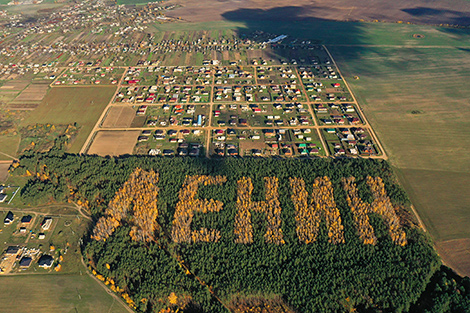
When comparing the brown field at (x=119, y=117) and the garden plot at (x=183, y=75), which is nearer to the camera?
the brown field at (x=119, y=117)

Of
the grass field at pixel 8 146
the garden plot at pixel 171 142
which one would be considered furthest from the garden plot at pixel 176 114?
the grass field at pixel 8 146

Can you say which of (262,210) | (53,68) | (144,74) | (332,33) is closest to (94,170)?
(262,210)

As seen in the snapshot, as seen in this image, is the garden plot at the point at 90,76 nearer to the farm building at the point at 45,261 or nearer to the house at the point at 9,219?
the house at the point at 9,219

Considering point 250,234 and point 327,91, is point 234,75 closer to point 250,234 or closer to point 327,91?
point 327,91

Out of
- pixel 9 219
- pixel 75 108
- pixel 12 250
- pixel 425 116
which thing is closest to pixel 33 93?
pixel 75 108

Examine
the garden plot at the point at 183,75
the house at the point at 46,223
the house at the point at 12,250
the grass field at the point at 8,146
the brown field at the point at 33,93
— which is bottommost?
the house at the point at 12,250
